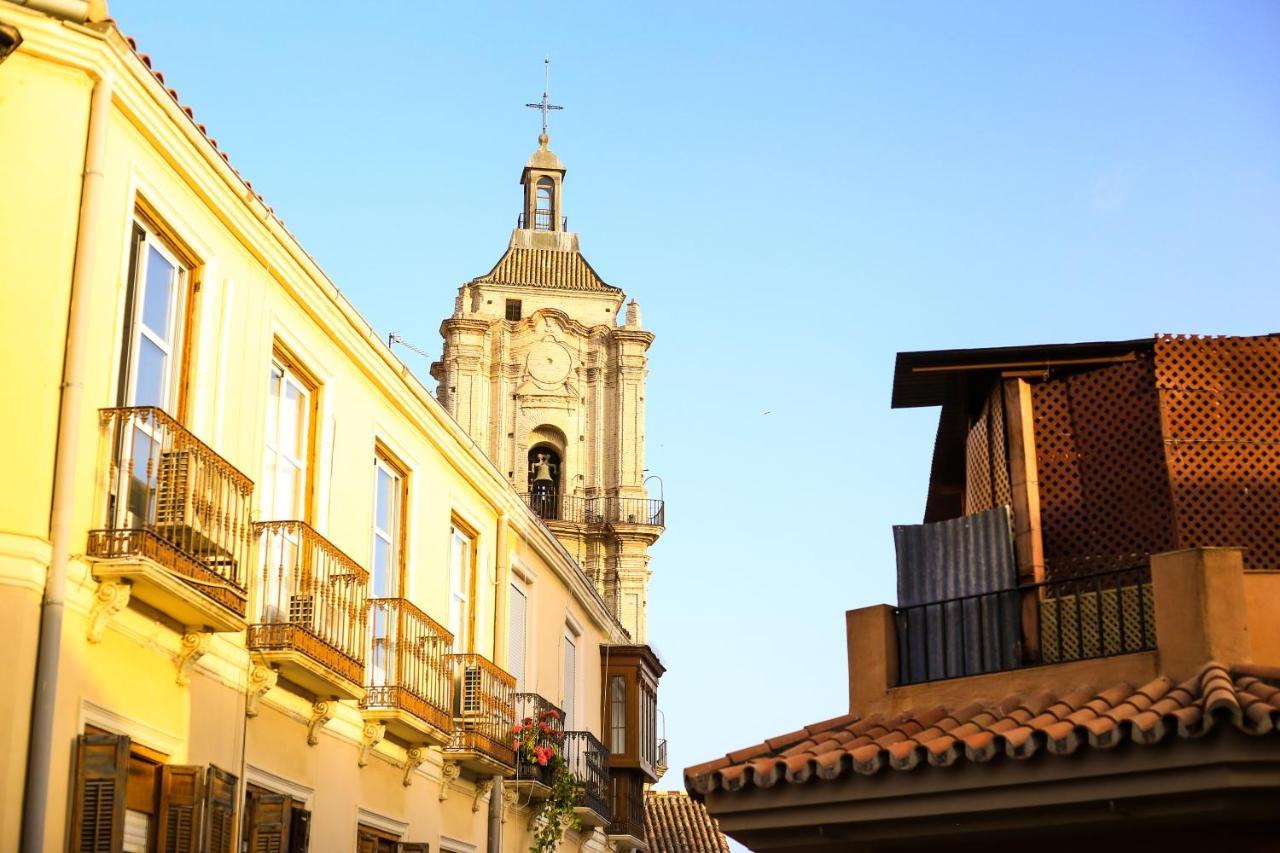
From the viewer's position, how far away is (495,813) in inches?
824

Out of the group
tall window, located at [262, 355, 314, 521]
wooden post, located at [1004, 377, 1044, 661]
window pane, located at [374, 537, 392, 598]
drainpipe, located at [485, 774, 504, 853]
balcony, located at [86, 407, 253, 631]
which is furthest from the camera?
drainpipe, located at [485, 774, 504, 853]

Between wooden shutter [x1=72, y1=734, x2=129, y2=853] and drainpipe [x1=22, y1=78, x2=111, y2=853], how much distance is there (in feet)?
1.32

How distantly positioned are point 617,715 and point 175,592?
17.1 meters

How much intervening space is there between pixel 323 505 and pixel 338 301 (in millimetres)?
1850

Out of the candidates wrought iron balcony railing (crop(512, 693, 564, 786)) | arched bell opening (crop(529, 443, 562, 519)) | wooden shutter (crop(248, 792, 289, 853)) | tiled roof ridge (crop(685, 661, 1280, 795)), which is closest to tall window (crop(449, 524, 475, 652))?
wrought iron balcony railing (crop(512, 693, 564, 786))

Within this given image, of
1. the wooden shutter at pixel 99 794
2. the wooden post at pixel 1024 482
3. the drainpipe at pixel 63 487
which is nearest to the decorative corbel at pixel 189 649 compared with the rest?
the wooden shutter at pixel 99 794

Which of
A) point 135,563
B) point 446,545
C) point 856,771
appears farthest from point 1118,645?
point 446,545

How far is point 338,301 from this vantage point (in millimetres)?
16688

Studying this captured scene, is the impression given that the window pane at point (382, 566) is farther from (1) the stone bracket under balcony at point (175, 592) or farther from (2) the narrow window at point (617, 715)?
(2) the narrow window at point (617, 715)

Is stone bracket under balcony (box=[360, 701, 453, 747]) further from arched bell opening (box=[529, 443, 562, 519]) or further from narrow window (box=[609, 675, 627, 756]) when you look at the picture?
arched bell opening (box=[529, 443, 562, 519])

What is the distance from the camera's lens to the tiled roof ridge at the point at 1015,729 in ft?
30.2

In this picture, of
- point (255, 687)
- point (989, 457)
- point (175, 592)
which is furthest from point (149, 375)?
point (989, 457)

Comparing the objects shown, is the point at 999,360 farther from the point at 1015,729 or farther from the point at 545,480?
the point at 545,480

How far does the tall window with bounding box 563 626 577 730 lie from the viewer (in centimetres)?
2603
